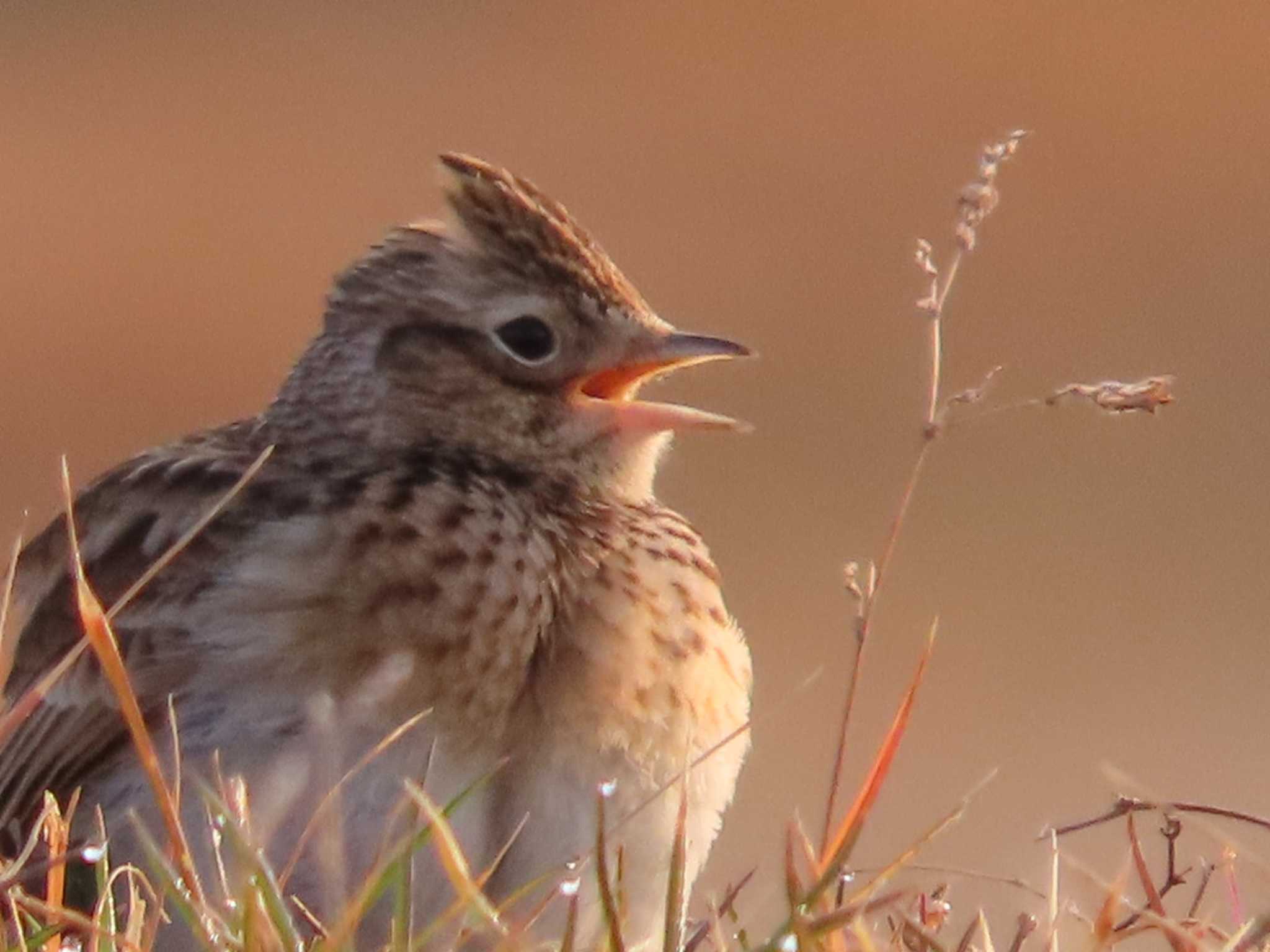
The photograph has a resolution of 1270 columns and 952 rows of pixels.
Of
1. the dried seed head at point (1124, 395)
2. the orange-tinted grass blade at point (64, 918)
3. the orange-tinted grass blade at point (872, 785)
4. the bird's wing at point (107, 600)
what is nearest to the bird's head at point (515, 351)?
the bird's wing at point (107, 600)

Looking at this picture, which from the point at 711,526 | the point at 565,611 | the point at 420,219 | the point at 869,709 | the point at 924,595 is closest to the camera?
the point at 565,611

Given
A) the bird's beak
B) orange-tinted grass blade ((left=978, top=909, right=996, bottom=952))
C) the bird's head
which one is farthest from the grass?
the bird's head

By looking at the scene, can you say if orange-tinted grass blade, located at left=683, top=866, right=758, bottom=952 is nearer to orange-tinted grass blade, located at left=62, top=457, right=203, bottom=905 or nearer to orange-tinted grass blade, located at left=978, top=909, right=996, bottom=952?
orange-tinted grass blade, located at left=978, top=909, right=996, bottom=952

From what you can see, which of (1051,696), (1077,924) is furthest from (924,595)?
(1077,924)

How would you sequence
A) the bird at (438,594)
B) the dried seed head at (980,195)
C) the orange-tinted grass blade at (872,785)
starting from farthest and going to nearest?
the bird at (438,594) → the dried seed head at (980,195) → the orange-tinted grass blade at (872,785)

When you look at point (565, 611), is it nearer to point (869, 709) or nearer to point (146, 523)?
point (146, 523)

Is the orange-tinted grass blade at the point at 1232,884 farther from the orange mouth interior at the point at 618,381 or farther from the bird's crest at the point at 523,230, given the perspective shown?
the bird's crest at the point at 523,230

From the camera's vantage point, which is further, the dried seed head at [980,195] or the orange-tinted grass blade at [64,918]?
the dried seed head at [980,195]
